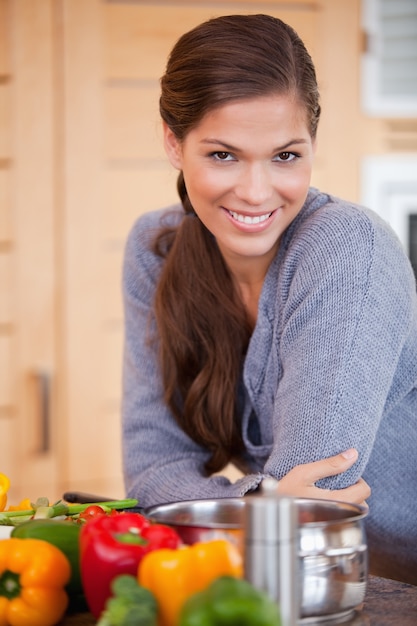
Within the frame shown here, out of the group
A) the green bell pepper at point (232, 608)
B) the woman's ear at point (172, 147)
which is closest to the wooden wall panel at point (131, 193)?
the woman's ear at point (172, 147)

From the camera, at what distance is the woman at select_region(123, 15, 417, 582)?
5.08 feet

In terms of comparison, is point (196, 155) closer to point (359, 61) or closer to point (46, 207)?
point (46, 207)

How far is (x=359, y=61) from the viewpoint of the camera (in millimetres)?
3518

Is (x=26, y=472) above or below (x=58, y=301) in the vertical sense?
below

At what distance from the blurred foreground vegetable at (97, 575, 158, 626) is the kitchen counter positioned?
20 centimetres

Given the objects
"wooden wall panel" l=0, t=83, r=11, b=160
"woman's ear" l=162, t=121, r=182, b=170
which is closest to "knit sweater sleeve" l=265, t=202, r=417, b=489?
"woman's ear" l=162, t=121, r=182, b=170

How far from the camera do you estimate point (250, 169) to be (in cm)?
161

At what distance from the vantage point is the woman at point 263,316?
155 cm

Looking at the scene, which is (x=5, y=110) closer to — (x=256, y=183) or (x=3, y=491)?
(x=256, y=183)

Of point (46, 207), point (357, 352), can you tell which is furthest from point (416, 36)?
point (357, 352)

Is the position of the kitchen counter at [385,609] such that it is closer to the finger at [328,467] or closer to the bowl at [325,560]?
the bowl at [325,560]

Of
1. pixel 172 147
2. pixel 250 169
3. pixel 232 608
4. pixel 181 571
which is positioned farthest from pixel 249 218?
pixel 232 608

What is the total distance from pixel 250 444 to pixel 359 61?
2066 mm

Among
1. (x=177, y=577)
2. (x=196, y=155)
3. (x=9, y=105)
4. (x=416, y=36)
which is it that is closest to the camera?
(x=177, y=577)
